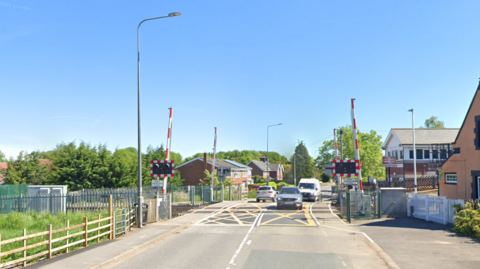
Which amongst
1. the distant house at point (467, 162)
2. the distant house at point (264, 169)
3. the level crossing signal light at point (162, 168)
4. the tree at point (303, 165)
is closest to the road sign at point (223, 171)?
the level crossing signal light at point (162, 168)

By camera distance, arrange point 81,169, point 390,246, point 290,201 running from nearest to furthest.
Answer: point 390,246, point 290,201, point 81,169

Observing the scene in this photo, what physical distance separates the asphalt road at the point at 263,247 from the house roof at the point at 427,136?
3733 cm

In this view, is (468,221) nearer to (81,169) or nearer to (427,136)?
(81,169)

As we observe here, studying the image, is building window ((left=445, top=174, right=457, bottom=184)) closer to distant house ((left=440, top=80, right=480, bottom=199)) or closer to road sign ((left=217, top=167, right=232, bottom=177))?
distant house ((left=440, top=80, right=480, bottom=199))

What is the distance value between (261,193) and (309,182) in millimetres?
4745

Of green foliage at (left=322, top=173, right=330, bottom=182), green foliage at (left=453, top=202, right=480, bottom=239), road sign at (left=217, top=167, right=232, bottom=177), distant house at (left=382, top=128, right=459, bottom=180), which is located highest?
distant house at (left=382, top=128, right=459, bottom=180)

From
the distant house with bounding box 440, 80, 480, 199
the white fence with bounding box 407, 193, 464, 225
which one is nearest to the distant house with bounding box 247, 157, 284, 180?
the distant house with bounding box 440, 80, 480, 199

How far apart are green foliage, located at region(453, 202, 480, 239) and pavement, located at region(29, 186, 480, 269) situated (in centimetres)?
43

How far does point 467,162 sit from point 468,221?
25.5ft

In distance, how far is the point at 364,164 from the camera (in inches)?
2569

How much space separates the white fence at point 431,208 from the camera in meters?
20.3

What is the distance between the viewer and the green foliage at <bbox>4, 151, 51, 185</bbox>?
150ft

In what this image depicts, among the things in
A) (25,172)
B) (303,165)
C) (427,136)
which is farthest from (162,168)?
(303,165)

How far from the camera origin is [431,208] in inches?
870
